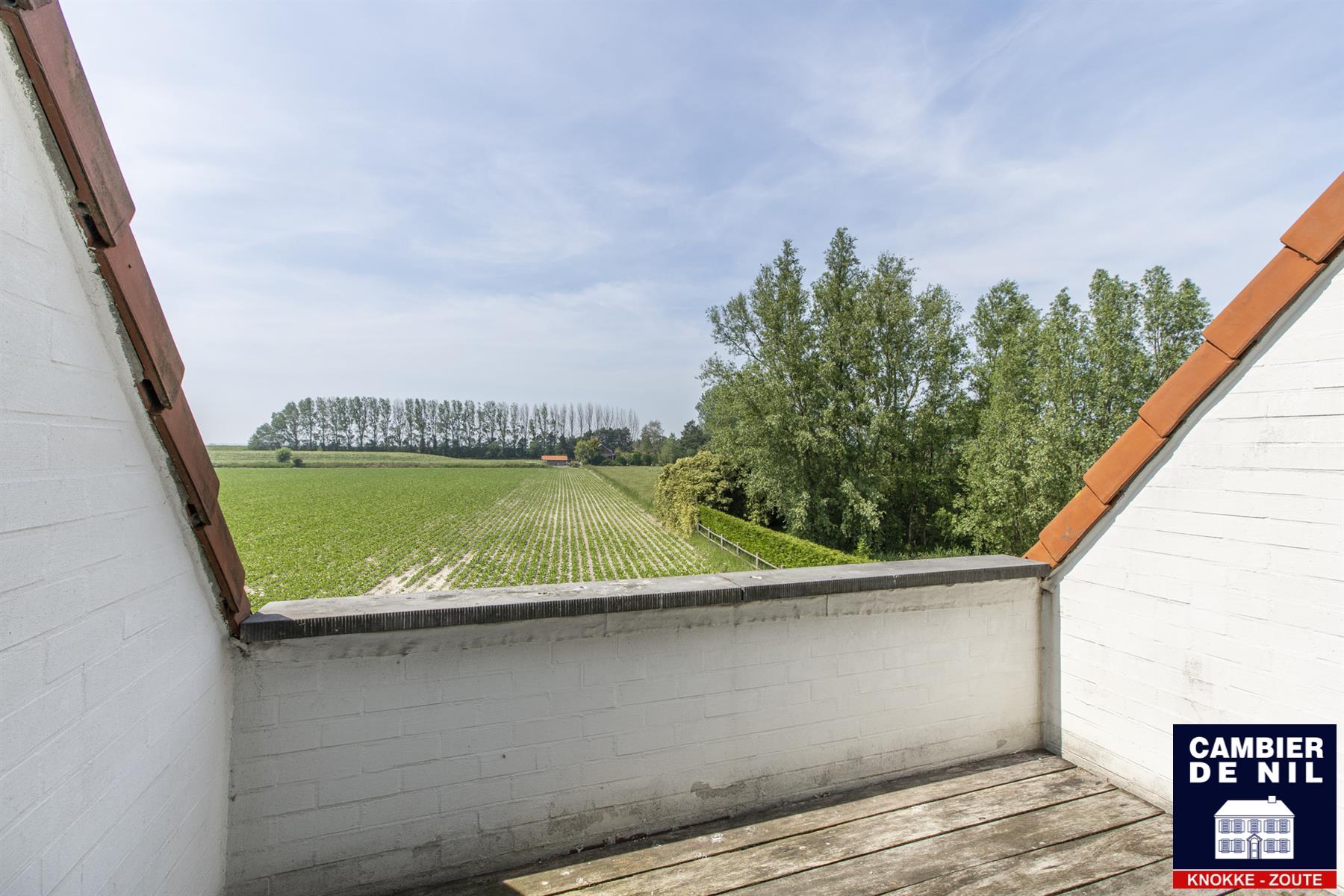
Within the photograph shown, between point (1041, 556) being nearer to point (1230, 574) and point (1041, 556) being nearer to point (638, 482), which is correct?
point (1230, 574)

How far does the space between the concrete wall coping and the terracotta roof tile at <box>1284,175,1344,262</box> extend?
166cm

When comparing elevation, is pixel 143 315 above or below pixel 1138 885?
above

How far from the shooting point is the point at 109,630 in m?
1.22

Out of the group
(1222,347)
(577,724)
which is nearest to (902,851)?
(577,724)

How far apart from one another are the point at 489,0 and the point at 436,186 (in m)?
3.65

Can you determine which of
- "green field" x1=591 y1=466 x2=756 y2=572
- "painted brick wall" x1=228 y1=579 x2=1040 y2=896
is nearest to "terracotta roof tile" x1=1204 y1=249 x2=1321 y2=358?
"painted brick wall" x1=228 y1=579 x2=1040 y2=896

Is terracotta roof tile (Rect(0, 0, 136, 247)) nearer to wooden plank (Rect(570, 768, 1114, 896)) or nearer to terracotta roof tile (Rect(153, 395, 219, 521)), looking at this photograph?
terracotta roof tile (Rect(153, 395, 219, 521))

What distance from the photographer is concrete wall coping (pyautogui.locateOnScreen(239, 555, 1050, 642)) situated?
1.90 m

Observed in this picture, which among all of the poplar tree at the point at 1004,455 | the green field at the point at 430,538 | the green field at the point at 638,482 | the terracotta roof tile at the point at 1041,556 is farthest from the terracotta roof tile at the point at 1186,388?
the green field at the point at 638,482

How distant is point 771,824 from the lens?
7.70 feet

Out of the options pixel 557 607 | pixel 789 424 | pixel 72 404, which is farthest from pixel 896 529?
pixel 72 404

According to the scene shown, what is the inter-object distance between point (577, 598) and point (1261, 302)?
2.74 metres

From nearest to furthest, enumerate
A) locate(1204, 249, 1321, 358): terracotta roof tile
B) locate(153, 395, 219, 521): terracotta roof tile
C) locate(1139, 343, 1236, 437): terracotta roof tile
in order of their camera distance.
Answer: locate(153, 395, 219, 521): terracotta roof tile → locate(1204, 249, 1321, 358): terracotta roof tile → locate(1139, 343, 1236, 437): terracotta roof tile

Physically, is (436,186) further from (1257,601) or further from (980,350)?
(980,350)
